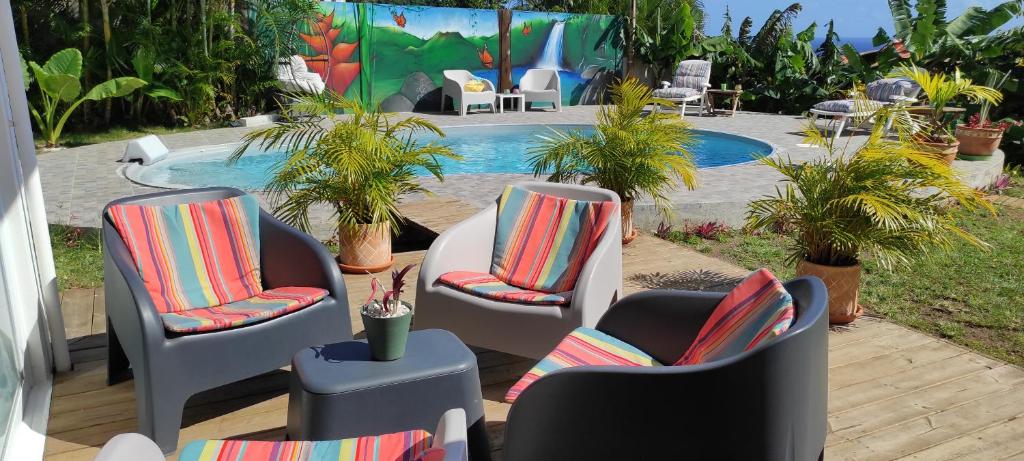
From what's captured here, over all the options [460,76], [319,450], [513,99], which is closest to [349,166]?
[319,450]

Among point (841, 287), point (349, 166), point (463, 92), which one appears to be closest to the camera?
point (841, 287)

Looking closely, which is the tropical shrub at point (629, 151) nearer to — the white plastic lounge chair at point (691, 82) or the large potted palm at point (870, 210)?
the large potted palm at point (870, 210)

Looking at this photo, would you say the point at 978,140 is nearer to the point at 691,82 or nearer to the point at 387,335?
the point at 691,82

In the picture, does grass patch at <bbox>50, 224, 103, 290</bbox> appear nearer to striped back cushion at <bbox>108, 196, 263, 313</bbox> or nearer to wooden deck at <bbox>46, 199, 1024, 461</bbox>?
wooden deck at <bbox>46, 199, 1024, 461</bbox>

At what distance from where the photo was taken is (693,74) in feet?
51.9

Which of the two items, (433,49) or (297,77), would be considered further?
(433,49)

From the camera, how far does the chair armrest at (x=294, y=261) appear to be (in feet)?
11.6

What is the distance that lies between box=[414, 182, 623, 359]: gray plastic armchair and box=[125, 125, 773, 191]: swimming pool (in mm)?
4934

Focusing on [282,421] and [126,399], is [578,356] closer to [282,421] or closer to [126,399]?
[282,421]

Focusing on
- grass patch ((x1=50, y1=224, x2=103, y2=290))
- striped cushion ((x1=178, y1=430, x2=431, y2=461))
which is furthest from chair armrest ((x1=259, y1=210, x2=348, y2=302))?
grass patch ((x1=50, y1=224, x2=103, y2=290))

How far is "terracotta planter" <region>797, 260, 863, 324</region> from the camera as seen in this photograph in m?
Result: 4.29

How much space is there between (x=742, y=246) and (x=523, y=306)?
10.8ft

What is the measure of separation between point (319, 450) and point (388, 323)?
0.64 meters

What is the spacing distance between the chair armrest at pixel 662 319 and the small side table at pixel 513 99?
13.2 m
